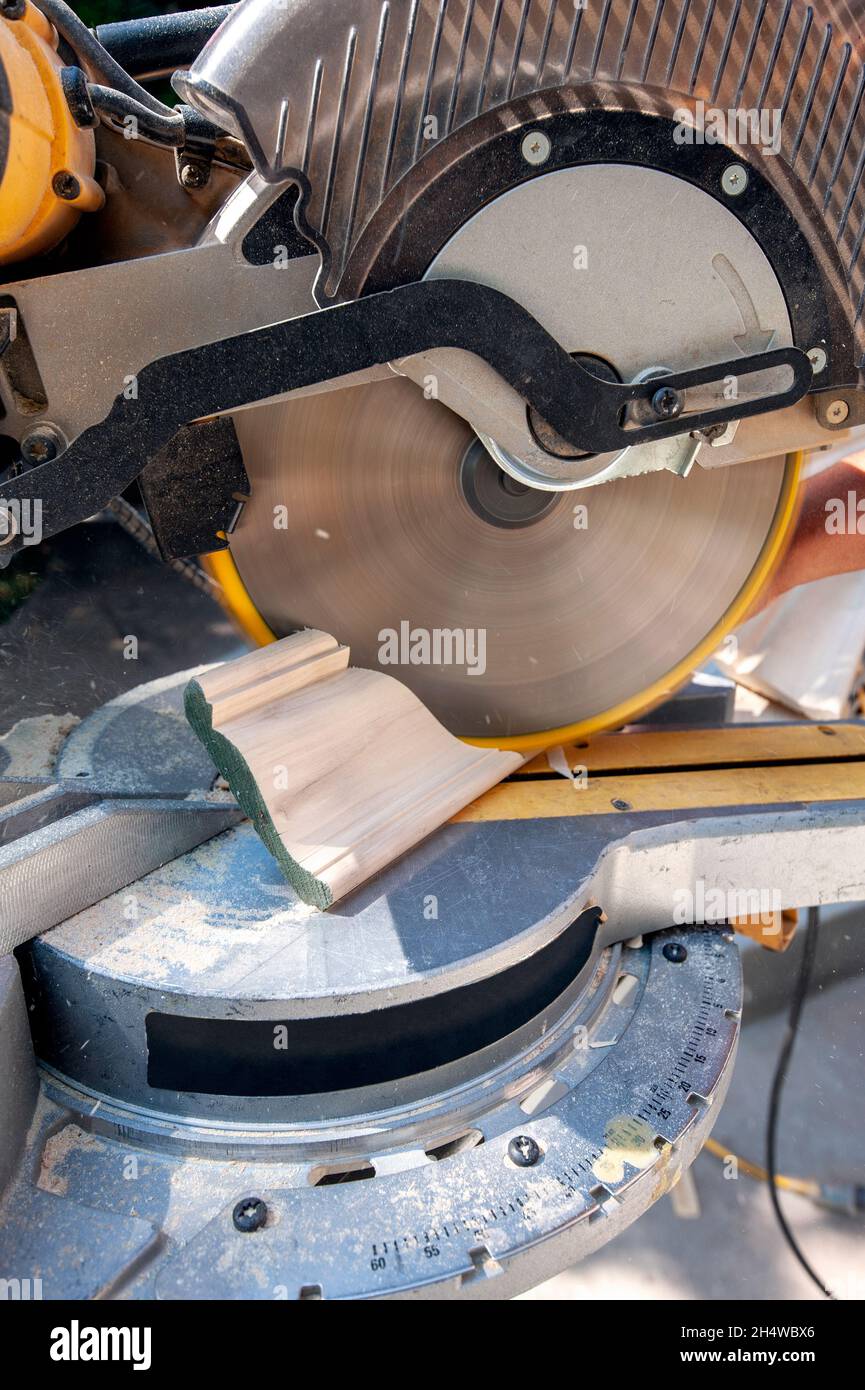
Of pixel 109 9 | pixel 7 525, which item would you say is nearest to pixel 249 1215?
pixel 7 525

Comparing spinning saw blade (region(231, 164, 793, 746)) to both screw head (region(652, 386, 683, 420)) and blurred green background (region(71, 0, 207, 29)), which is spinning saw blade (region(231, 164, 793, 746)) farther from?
blurred green background (region(71, 0, 207, 29))

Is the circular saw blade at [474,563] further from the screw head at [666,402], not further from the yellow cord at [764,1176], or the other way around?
the yellow cord at [764,1176]

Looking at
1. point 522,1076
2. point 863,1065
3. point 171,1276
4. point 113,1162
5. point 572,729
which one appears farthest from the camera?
point 863,1065

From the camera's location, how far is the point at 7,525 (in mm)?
1032

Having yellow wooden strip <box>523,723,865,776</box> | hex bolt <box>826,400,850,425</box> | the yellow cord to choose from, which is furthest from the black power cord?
hex bolt <box>826,400,850,425</box>

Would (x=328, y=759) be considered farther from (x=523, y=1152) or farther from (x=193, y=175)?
(x=193, y=175)

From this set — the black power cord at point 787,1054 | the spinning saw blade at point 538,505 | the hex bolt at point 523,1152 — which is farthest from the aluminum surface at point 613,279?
the black power cord at point 787,1054

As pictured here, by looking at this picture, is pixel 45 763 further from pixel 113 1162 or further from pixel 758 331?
pixel 758 331

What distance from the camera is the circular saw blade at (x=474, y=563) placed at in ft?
4.01

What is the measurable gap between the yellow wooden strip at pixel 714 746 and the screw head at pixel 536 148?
2.39 ft

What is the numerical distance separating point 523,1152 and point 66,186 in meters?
1.00

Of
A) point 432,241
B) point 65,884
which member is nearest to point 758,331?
point 432,241

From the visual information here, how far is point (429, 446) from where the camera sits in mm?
1235

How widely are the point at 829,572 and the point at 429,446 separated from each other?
61 centimetres
